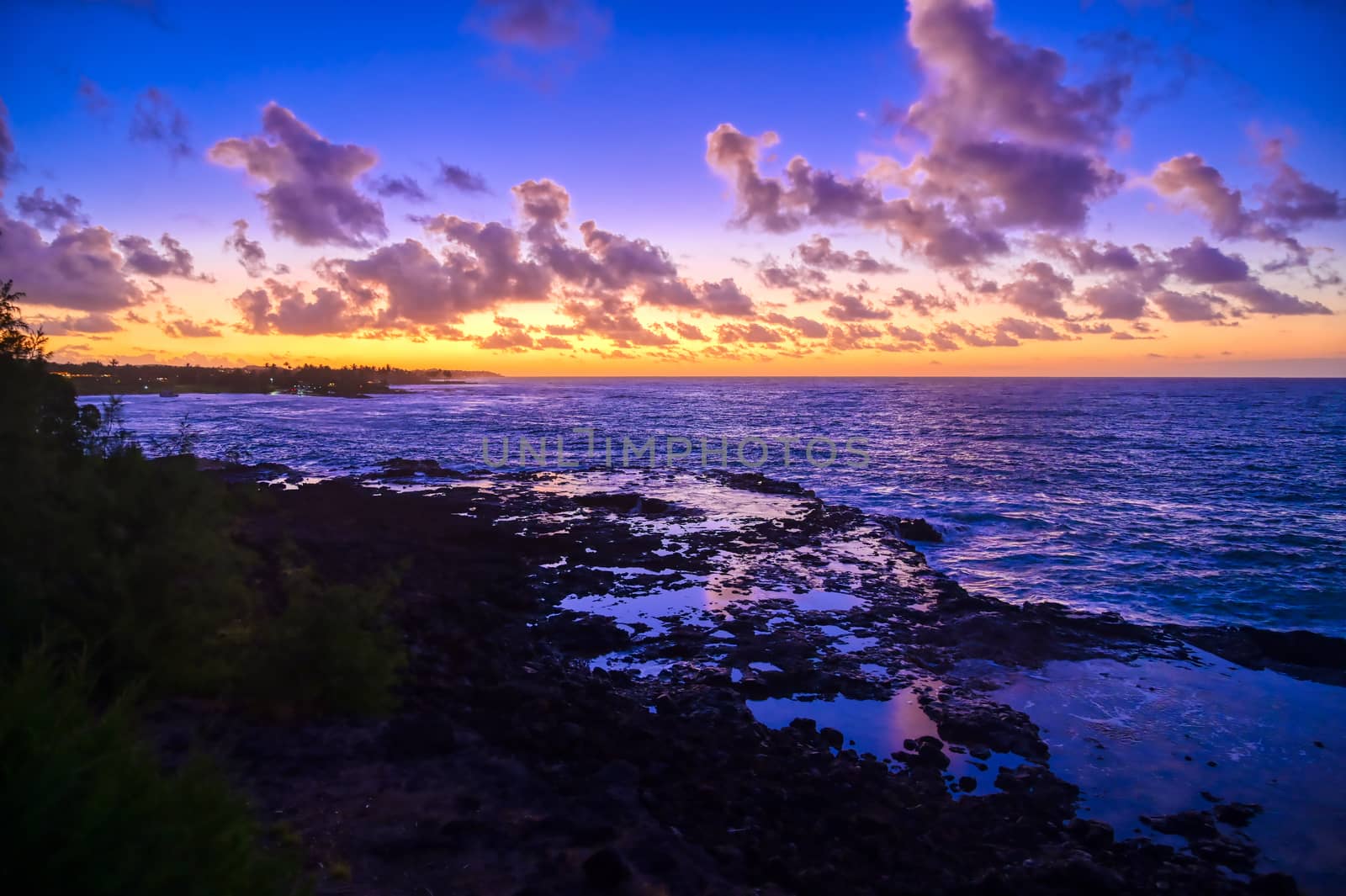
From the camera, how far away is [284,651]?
10703 millimetres

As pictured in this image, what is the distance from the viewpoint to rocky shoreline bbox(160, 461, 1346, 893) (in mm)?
8250

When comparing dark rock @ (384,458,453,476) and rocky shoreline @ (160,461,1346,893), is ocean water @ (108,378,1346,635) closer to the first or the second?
dark rock @ (384,458,453,476)

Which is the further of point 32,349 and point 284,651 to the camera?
point 32,349

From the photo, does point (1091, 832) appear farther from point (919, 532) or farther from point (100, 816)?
point (919, 532)

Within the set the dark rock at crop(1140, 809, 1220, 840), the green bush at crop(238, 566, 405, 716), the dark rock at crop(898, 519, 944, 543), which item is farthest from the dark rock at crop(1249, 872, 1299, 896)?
the dark rock at crop(898, 519, 944, 543)

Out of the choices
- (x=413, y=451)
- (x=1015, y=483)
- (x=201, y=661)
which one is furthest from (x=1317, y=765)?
(x=413, y=451)

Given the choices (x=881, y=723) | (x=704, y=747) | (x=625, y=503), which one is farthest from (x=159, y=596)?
(x=625, y=503)

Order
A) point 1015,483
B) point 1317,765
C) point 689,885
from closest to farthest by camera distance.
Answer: point 689,885 → point 1317,765 → point 1015,483

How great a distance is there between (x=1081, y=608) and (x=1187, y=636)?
8.62 feet

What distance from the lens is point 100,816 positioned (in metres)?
3.57

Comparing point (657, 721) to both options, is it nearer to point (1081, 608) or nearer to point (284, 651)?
point (284, 651)

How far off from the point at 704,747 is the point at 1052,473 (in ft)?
142

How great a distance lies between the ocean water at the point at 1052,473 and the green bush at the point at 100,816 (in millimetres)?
21594

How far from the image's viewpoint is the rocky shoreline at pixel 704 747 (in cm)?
825
